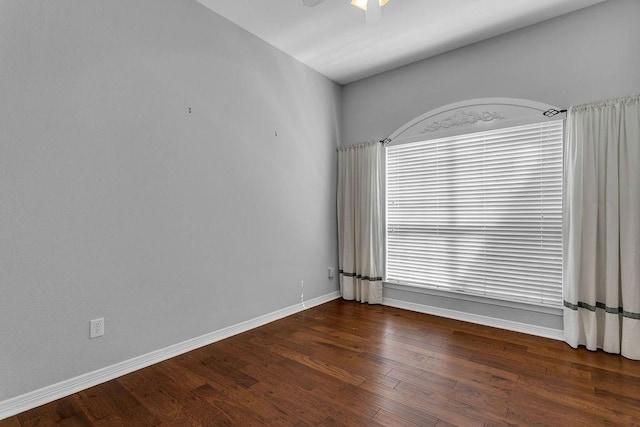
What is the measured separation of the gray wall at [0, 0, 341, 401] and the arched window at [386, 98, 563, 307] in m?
1.41

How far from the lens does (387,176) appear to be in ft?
13.3

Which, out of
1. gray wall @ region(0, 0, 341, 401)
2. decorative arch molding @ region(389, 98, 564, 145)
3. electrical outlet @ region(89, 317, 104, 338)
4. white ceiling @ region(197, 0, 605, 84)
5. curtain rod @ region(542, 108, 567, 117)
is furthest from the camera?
decorative arch molding @ region(389, 98, 564, 145)

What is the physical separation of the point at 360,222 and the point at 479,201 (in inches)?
54.4

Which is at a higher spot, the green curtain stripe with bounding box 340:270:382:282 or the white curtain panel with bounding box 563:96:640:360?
the white curtain panel with bounding box 563:96:640:360

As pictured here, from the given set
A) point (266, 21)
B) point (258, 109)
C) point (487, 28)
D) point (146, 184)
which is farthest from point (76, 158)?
point (487, 28)

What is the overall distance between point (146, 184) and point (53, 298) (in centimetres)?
94

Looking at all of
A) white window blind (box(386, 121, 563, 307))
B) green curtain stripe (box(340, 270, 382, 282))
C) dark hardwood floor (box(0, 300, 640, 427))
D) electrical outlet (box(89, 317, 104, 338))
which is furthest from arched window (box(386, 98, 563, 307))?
electrical outlet (box(89, 317, 104, 338))

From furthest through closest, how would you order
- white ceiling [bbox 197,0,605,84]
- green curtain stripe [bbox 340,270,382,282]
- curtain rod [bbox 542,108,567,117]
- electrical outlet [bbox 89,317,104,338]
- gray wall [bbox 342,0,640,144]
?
green curtain stripe [bbox 340,270,382,282] < curtain rod [bbox 542,108,567,117] < white ceiling [bbox 197,0,605,84] < gray wall [bbox 342,0,640,144] < electrical outlet [bbox 89,317,104,338]

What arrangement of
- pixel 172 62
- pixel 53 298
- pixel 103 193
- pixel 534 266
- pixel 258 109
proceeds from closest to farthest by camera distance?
pixel 53 298
pixel 103 193
pixel 172 62
pixel 534 266
pixel 258 109

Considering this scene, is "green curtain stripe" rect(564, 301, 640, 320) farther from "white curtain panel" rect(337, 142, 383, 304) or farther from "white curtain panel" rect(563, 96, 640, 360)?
"white curtain panel" rect(337, 142, 383, 304)

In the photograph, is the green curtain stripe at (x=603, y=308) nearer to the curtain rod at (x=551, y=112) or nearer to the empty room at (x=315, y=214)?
the empty room at (x=315, y=214)

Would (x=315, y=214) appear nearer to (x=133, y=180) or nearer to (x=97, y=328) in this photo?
(x=133, y=180)

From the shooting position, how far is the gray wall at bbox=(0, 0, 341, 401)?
1.94m

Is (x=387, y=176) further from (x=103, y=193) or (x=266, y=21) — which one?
(x=103, y=193)
